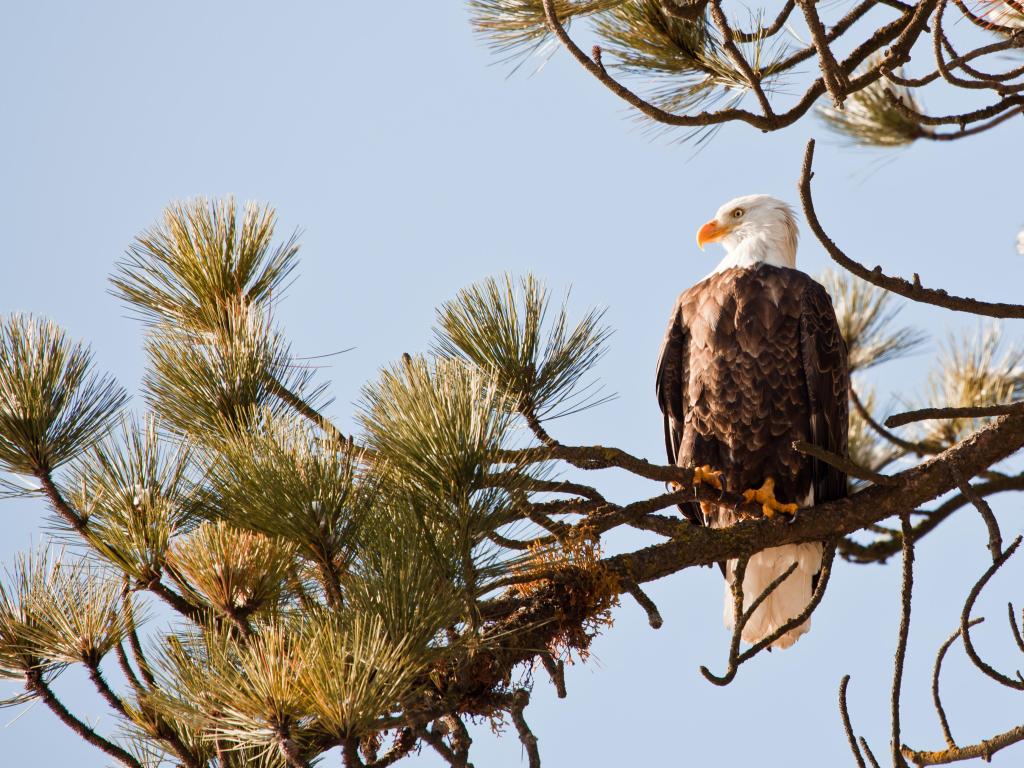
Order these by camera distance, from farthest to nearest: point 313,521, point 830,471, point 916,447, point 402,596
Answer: point 916,447, point 830,471, point 313,521, point 402,596

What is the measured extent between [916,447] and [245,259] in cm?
266

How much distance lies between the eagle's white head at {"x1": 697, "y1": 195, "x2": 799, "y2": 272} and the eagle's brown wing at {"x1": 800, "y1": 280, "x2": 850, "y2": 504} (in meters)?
0.47

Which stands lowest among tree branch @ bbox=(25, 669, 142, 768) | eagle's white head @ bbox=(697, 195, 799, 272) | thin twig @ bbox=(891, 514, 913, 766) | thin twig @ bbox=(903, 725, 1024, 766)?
thin twig @ bbox=(903, 725, 1024, 766)

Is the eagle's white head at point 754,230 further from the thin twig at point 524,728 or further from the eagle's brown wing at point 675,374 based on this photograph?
the thin twig at point 524,728

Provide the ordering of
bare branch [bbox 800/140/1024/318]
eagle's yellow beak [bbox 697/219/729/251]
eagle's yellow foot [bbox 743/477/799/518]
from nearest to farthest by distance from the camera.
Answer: bare branch [bbox 800/140/1024/318]
eagle's yellow foot [bbox 743/477/799/518]
eagle's yellow beak [bbox 697/219/729/251]

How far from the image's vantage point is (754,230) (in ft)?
14.6

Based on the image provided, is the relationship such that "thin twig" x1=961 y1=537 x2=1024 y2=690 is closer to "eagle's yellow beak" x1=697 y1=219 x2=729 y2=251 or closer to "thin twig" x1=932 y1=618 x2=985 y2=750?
"thin twig" x1=932 y1=618 x2=985 y2=750

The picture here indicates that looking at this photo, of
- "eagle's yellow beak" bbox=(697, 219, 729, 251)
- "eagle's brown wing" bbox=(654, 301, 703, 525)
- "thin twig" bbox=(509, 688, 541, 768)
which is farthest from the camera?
"eagle's yellow beak" bbox=(697, 219, 729, 251)

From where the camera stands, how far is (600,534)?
262 centimetres

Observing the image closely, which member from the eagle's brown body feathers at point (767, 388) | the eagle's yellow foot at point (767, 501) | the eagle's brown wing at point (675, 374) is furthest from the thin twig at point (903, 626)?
the eagle's brown wing at point (675, 374)

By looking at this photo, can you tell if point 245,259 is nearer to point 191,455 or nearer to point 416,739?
point 191,455

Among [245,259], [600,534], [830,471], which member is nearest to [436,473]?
[600,534]

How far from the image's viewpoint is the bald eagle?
377cm

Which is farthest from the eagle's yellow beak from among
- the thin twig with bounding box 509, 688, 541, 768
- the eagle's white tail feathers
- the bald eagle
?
the thin twig with bounding box 509, 688, 541, 768
